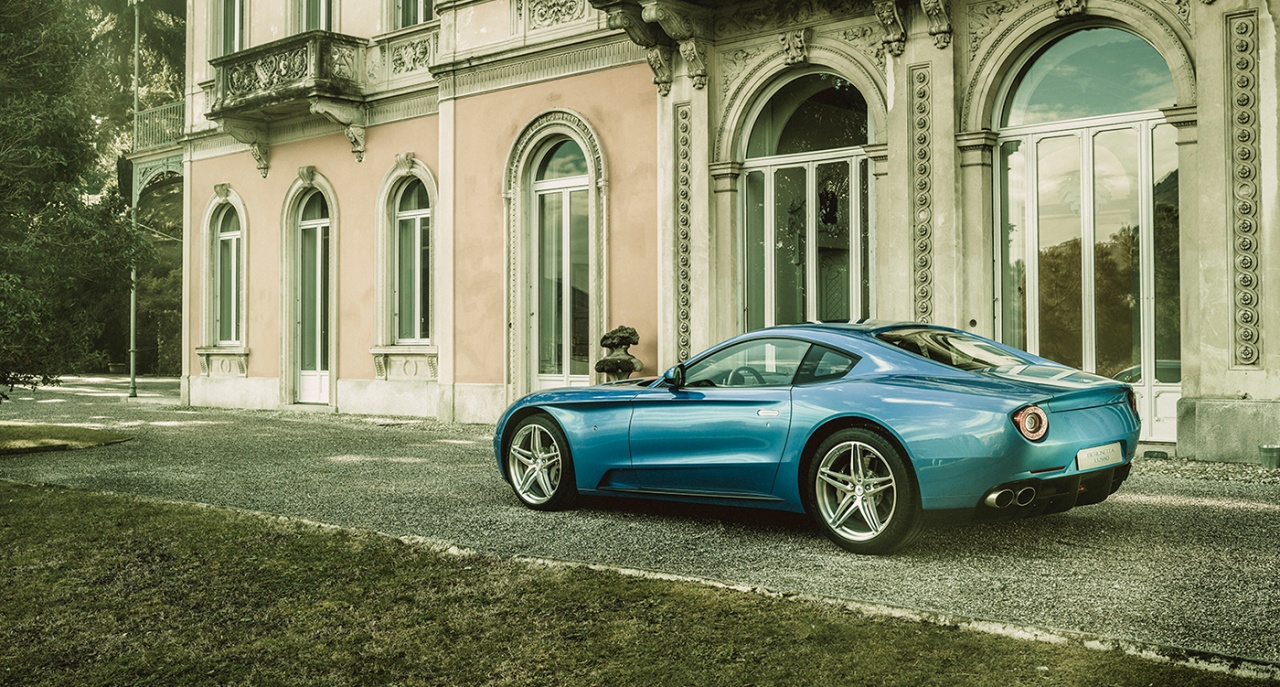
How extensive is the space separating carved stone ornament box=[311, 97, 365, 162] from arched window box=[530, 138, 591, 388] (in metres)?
4.03

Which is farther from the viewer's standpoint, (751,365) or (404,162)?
(404,162)

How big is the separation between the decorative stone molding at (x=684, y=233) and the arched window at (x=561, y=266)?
192cm

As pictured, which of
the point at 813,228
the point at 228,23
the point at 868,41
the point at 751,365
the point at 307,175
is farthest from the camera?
the point at 228,23

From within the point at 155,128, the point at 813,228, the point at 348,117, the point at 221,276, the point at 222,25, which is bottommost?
the point at 813,228

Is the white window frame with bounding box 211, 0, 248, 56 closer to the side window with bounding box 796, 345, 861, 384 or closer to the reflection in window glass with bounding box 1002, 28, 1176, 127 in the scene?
the reflection in window glass with bounding box 1002, 28, 1176, 127

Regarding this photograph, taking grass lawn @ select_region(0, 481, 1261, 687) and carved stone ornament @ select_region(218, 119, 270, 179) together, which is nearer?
grass lawn @ select_region(0, 481, 1261, 687)

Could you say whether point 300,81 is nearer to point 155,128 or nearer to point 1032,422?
point 155,128

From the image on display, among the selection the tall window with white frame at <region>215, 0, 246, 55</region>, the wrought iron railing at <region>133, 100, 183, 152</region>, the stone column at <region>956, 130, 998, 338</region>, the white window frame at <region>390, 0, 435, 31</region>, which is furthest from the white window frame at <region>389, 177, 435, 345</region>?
the wrought iron railing at <region>133, 100, 183, 152</region>

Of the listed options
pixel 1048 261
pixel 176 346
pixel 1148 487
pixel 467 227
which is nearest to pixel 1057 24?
pixel 1048 261

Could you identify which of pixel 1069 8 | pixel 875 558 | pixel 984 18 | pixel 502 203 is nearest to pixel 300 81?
pixel 502 203

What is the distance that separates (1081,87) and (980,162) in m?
1.25

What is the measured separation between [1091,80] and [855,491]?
24.3 feet

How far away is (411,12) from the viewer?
19.4 meters

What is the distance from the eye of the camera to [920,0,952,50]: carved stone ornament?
12602 mm
